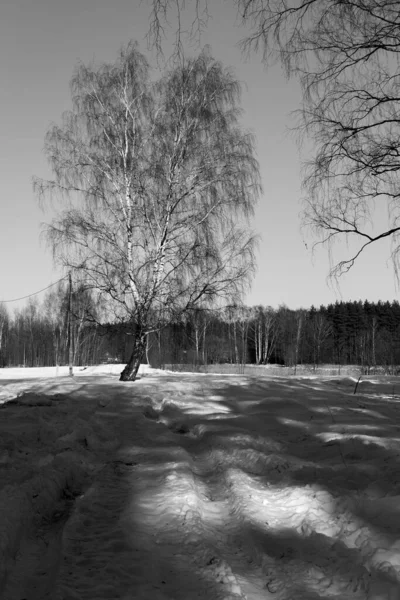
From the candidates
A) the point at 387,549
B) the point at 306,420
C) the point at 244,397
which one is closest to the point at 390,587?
the point at 387,549

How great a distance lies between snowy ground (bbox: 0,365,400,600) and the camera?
228cm

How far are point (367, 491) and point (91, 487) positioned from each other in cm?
214

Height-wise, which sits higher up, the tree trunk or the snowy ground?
the tree trunk

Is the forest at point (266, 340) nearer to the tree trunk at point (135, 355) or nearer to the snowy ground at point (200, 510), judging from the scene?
the tree trunk at point (135, 355)

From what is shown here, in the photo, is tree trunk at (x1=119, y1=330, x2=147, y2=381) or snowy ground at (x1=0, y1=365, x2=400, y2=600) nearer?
snowy ground at (x1=0, y1=365, x2=400, y2=600)

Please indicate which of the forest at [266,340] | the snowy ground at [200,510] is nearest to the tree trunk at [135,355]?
the snowy ground at [200,510]

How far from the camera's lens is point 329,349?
70062 millimetres

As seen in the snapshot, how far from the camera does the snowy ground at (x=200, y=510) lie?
228 cm

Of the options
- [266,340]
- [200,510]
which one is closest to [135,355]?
[200,510]

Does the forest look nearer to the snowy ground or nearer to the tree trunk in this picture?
the tree trunk

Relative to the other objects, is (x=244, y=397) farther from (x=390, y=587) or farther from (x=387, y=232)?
(x=390, y=587)

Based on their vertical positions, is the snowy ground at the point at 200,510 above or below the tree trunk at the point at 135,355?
below

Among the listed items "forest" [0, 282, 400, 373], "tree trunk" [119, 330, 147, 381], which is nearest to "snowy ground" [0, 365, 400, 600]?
"tree trunk" [119, 330, 147, 381]

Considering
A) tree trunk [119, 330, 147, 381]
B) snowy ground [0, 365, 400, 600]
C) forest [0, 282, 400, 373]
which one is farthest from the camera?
forest [0, 282, 400, 373]
